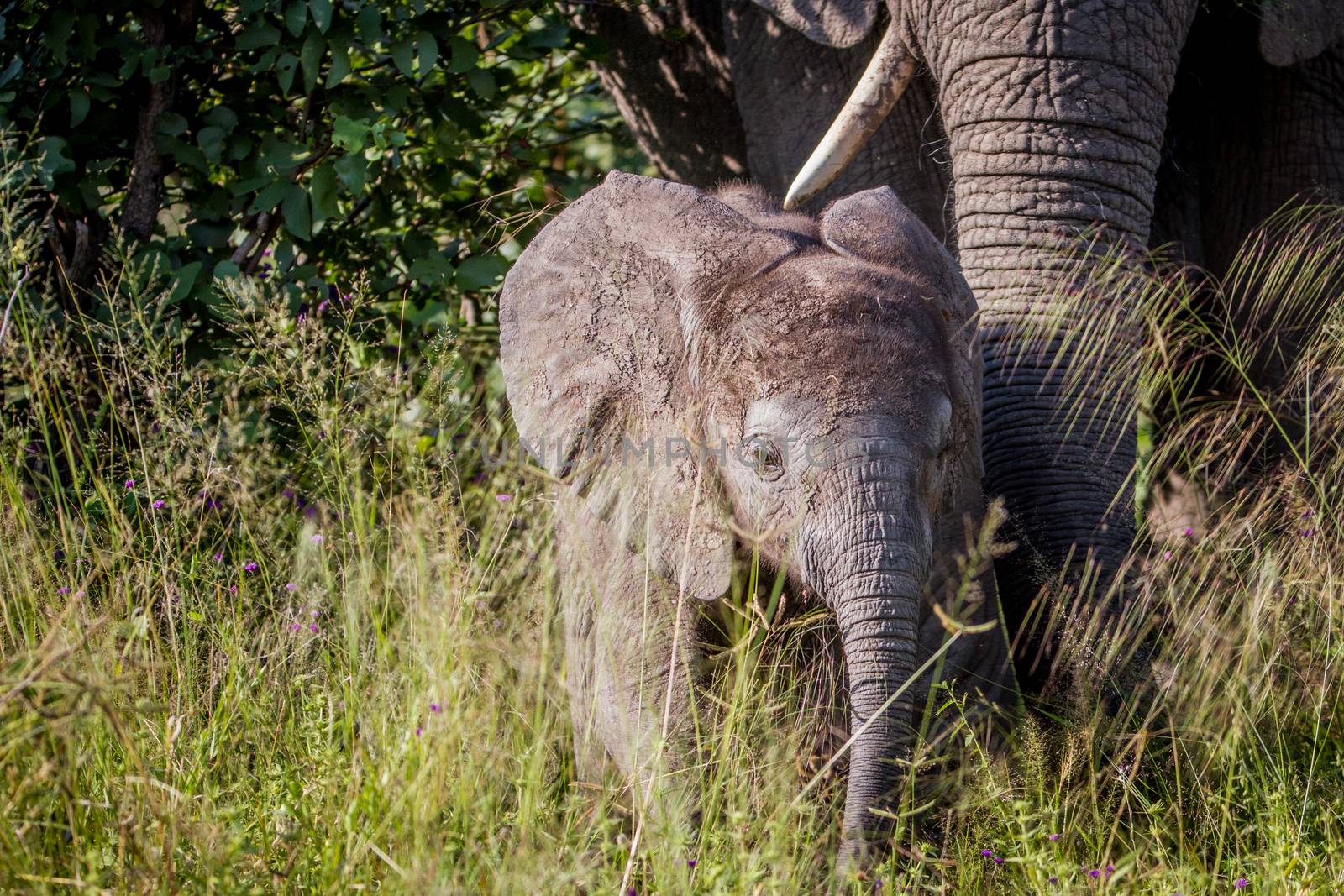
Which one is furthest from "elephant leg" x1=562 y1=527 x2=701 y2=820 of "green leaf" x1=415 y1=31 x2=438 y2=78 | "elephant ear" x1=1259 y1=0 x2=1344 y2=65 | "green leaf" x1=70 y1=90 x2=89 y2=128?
"elephant ear" x1=1259 y1=0 x2=1344 y2=65

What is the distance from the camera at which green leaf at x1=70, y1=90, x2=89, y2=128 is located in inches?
189

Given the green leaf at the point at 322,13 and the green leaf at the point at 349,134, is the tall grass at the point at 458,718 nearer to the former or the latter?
the green leaf at the point at 349,134

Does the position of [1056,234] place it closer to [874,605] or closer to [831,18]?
[831,18]

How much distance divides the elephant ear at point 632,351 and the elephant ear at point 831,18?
65.5 inches

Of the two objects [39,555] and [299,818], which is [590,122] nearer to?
[39,555]

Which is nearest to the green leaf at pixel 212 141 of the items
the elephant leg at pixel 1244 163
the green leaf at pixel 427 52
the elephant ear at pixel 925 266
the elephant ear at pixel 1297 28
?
the green leaf at pixel 427 52

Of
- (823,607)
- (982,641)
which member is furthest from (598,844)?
(982,641)

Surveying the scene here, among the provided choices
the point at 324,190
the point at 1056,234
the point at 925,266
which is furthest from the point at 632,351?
the point at 324,190

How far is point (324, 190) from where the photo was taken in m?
4.91

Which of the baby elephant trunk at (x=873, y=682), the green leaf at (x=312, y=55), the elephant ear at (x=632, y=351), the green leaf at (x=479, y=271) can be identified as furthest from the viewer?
the green leaf at (x=479, y=271)

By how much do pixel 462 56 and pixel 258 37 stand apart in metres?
0.61

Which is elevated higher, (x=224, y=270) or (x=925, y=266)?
(x=925, y=266)

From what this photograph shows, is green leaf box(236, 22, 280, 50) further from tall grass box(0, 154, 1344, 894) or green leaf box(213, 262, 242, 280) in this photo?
tall grass box(0, 154, 1344, 894)

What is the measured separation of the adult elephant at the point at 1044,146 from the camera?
13.8 ft
